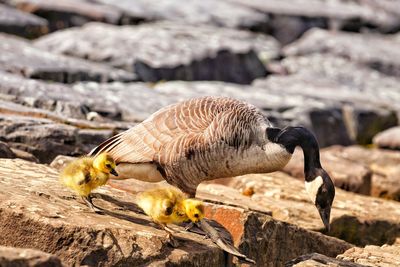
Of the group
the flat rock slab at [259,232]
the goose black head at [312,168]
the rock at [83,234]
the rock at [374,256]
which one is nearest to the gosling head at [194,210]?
the rock at [83,234]

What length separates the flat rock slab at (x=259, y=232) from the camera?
803 cm

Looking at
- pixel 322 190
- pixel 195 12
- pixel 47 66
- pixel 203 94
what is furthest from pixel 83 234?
pixel 195 12

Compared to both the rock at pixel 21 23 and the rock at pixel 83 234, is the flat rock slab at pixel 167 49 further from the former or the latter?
the rock at pixel 83 234

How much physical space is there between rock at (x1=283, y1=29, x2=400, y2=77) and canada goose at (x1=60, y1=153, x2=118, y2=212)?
12522 mm

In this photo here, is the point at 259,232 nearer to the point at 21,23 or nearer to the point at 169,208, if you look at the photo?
the point at 169,208

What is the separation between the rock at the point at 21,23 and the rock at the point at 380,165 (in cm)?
571

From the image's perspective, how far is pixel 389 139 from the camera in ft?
52.1

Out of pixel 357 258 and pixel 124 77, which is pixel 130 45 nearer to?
pixel 124 77

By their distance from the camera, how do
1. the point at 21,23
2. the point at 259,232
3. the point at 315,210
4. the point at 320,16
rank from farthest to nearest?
the point at 320,16 < the point at 21,23 < the point at 315,210 < the point at 259,232

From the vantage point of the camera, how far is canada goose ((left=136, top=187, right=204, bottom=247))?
6.76m

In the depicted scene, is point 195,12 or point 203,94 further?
point 195,12

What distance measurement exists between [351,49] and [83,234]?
559 inches

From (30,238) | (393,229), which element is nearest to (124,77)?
(393,229)

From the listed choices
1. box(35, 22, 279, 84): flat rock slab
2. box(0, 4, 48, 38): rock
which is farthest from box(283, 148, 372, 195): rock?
box(0, 4, 48, 38): rock
